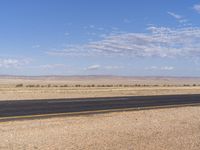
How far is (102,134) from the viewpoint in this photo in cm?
1355

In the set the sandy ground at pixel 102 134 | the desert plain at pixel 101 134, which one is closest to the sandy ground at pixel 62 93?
the desert plain at pixel 101 134

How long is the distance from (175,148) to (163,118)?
752cm

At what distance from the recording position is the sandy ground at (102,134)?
11641 mm

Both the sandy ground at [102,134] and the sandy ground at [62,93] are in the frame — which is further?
the sandy ground at [62,93]

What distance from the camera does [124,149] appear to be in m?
11.1

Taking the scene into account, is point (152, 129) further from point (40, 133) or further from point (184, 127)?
point (40, 133)

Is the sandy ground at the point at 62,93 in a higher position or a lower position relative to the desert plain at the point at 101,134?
higher

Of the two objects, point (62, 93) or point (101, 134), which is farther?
point (62, 93)

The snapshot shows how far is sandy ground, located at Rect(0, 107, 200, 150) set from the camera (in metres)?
11.6

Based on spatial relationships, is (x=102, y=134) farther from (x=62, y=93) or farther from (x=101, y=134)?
(x=62, y=93)

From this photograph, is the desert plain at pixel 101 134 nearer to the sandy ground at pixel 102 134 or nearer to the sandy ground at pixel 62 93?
the sandy ground at pixel 102 134

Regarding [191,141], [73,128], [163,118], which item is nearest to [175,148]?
[191,141]

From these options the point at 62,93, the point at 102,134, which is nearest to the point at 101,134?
the point at 102,134

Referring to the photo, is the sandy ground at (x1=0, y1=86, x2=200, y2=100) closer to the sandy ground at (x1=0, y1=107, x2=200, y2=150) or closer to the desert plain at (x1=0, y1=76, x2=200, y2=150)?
the desert plain at (x1=0, y1=76, x2=200, y2=150)
